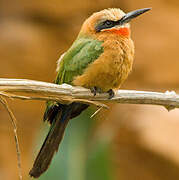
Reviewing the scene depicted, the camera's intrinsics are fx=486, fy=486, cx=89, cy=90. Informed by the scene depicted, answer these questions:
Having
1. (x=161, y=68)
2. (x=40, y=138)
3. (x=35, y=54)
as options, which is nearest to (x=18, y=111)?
(x=35, y=54)

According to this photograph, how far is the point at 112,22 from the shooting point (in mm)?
2816

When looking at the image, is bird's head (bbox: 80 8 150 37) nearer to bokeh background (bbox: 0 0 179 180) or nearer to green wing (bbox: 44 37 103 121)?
green wing (bbox: 44 37 103 121)

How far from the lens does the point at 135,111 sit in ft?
17.6

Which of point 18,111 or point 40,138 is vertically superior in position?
point 40,138

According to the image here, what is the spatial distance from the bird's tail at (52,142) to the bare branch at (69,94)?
0.30 m

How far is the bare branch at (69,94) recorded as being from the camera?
2.09 metres

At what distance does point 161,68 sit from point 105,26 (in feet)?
9.33

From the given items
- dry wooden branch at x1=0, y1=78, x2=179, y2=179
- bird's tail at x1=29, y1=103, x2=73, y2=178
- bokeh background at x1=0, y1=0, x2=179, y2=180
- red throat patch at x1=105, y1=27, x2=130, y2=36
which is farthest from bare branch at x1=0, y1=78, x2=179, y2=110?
bokeh background at x1=0, y1=0, x2=179, y2=180

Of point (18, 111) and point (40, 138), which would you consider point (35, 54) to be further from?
point (40, 138)

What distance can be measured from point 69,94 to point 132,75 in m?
3.30

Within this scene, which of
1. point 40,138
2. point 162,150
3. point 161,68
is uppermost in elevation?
point 40,138

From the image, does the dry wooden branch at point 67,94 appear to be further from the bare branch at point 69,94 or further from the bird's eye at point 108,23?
the bird's eye at point 108,23

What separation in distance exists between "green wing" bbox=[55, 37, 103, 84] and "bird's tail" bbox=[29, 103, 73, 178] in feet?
0.60

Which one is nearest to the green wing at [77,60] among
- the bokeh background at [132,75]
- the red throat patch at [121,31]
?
the red throat patch at [121,31]
